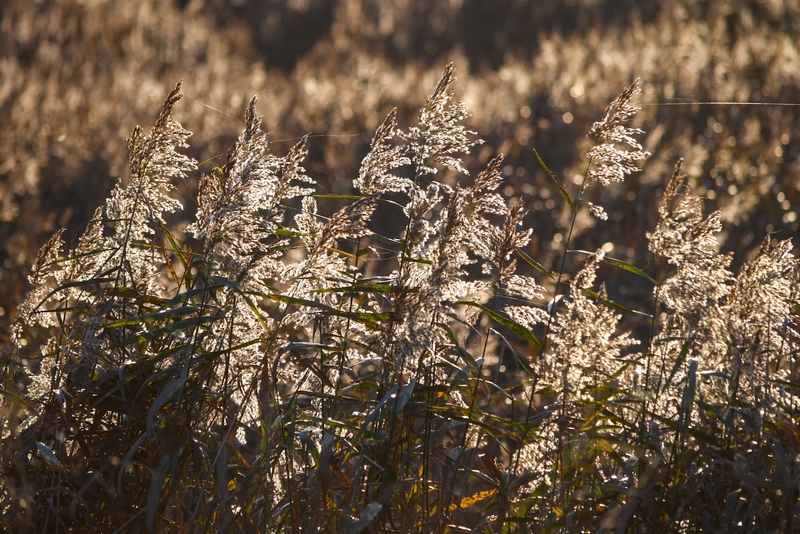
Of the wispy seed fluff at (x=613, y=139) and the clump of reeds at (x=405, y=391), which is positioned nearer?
the clump of reeds at (x=405, y=391)

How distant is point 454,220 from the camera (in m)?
2.59

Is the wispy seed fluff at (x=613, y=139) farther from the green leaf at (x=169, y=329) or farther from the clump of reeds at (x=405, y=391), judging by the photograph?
the green leaf at (x=169, y=329)

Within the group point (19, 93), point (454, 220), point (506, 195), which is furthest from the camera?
point (19, 93)

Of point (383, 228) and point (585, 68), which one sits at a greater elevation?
point (585, 68)

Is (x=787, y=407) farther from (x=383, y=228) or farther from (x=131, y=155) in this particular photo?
(x=383, y=228)

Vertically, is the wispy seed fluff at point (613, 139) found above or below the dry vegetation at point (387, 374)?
above

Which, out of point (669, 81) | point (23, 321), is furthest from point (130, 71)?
point (23, 321)

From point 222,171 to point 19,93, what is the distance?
11247 mm

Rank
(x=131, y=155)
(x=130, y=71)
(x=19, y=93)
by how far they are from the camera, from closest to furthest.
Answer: (x=131, y=155) < (x=19, y=93) < (x=130, y=71)

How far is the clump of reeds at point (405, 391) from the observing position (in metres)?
2.52

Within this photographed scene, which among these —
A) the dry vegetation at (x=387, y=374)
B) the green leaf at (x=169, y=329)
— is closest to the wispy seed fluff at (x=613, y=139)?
the dry vegetation at (x=387, y=374)

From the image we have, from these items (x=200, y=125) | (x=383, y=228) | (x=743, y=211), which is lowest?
(x=383, y=228)

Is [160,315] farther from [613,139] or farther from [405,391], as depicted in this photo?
[613,139]

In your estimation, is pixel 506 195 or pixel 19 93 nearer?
pixel 506 195
